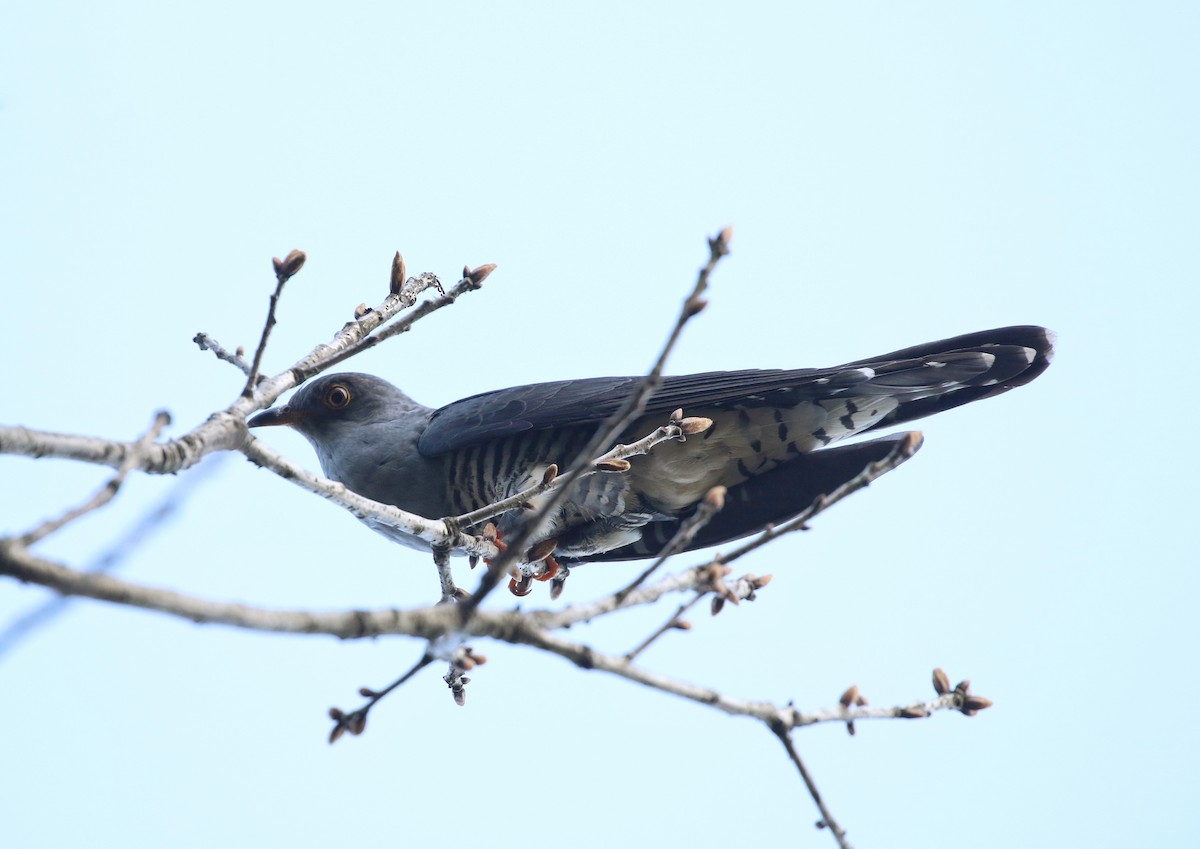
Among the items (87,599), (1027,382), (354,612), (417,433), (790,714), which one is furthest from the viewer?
(417,433)

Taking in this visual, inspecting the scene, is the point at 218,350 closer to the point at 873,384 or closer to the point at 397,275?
the point at 397,275

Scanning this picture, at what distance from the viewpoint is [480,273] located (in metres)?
3.24

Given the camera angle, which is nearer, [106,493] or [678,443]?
[106,493]

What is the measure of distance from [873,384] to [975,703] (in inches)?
85.1

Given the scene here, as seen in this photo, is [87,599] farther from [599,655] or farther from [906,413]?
[906,413]

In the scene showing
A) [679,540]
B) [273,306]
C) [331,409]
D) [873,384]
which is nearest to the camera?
[679,540]

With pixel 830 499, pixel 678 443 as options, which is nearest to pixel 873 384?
pixel 678 443

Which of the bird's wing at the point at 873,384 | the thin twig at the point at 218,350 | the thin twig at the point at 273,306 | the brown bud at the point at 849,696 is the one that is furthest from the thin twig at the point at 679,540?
the bird's wing at the point at 873,384

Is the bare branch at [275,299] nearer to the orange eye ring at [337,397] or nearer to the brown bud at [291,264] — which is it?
the brown bud at [291,264]

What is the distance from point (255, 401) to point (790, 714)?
4.62 feet

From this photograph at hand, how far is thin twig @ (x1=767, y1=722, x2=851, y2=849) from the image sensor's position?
2129 mm

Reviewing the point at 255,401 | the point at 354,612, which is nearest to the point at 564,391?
the point at 255,401

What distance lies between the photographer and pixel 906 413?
4734 mm

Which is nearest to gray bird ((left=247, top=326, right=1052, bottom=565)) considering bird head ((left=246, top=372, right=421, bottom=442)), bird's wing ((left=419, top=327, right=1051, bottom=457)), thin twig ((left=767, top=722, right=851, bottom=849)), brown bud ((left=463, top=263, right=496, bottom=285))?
bird's wing ((left=419, top=327, right=1051, bottom=457))
